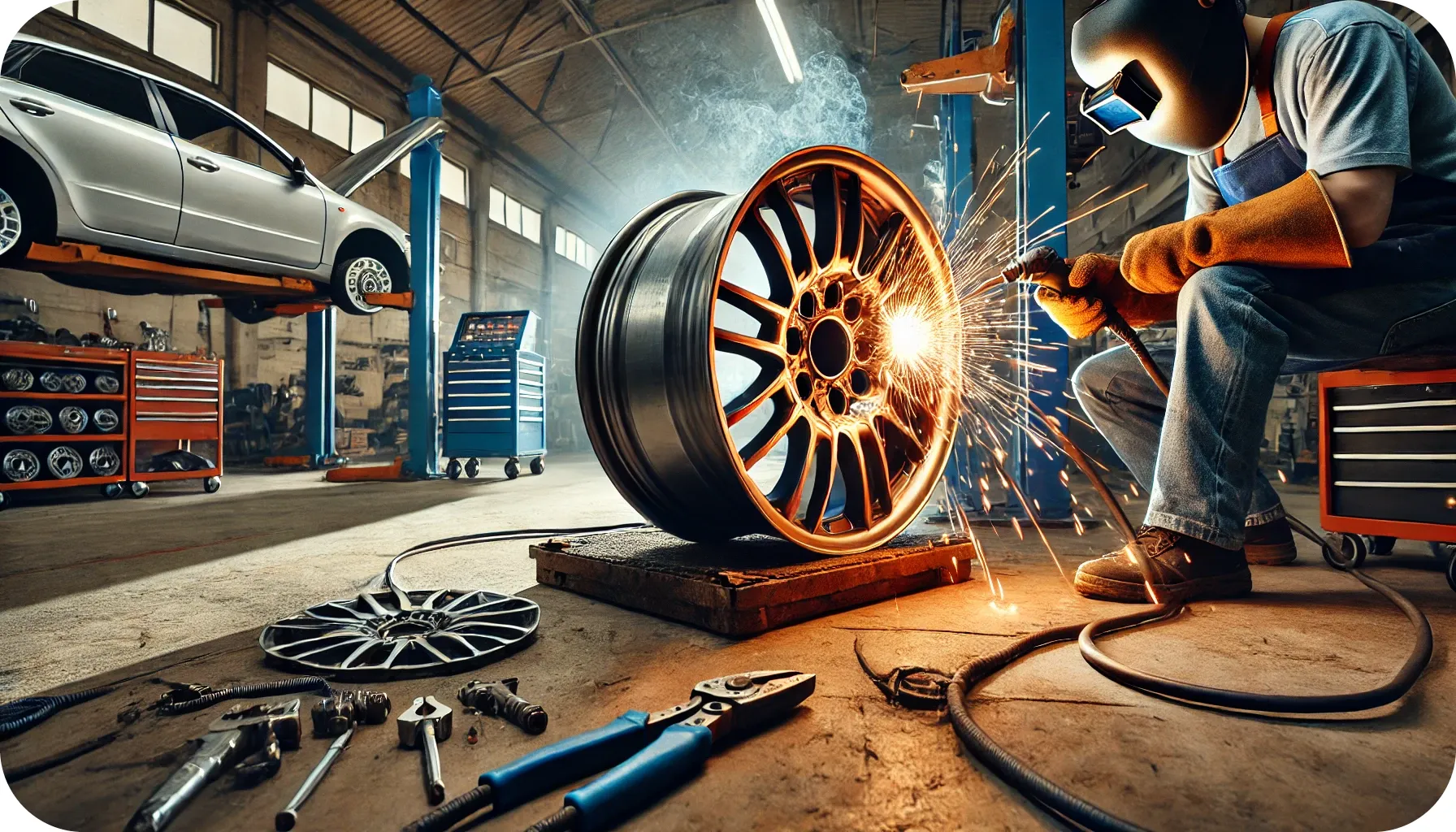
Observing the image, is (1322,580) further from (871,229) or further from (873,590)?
(871,229)

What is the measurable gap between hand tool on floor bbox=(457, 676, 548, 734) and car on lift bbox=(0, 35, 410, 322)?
4.38m

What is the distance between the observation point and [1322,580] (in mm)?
2172

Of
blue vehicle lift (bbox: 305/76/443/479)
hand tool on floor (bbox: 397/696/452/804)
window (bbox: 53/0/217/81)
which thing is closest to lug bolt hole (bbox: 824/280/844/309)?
hand tool on floor (bbox: 397/696/452/804)

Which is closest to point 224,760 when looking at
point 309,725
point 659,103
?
point 309,725

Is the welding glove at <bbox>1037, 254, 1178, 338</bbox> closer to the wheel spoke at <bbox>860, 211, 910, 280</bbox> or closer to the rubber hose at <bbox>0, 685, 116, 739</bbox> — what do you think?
the wheel spoke at <bbox>860, 211, 910, 280</bbox>

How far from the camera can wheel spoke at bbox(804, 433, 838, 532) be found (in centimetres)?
212

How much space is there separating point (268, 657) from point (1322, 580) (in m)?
3.01

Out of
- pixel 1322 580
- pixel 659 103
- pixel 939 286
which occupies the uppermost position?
pixel 659 103

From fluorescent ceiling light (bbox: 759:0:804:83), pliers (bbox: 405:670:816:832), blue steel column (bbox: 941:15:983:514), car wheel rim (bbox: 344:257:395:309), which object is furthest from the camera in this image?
fluorescent ceiling light (bbox: 759:0:804:83)

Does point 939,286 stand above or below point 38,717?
above

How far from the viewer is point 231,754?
993 mm

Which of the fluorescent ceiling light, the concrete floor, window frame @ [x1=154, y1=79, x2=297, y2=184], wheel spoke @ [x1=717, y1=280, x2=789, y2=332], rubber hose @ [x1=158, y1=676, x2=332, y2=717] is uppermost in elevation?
the fluorescent ceiling light

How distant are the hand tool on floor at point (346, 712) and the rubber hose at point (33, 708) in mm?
453

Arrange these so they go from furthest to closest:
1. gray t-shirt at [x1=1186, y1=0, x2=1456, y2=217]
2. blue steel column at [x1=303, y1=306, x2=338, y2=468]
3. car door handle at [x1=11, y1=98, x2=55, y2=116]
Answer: blue steel column at [x1=303, y1=306, x2=338, y2=468], car door handle at [x1=11, y1=98, x2=55, y2=116], gray t-shirt at [x1=1186, y1=0, x2=1456, y2=217]
